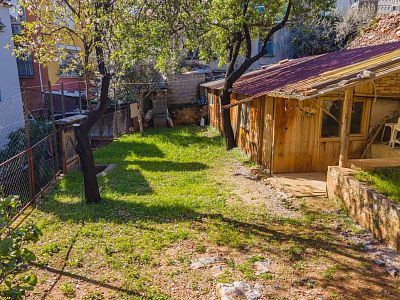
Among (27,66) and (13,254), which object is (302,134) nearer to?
(13,254)

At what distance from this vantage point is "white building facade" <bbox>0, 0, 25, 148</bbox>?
1405 centimetres

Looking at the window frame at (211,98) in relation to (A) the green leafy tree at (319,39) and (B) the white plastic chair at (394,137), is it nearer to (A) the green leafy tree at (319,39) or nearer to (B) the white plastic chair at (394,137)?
(A) the green leafy tree at (319,39)

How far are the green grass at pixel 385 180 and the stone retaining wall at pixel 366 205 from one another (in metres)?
0.16

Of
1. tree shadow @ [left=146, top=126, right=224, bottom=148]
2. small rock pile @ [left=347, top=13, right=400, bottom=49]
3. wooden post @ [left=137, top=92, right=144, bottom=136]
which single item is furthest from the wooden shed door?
small rock pile @ [left=347, top=13, right=400, bottom=49]

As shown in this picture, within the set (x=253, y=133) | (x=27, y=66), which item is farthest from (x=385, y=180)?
(x=27, y=66)

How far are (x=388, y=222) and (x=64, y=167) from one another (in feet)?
27.6

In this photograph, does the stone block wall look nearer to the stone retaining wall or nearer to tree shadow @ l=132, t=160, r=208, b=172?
tree shadow @ l=132, t=160, r=208, b=172

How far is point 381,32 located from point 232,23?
1107 centimetres

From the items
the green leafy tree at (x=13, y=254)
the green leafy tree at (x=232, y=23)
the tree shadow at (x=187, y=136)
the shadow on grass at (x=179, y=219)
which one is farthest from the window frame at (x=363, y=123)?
the green leafy tree at (x=13, y=254)

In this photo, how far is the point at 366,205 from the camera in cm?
621

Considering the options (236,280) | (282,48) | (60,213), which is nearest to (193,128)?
(282,48)

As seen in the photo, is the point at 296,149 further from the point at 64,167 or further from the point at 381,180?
the point at 64,167

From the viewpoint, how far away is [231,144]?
1345 cm

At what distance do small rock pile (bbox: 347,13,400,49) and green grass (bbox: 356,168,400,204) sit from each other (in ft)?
40.8
